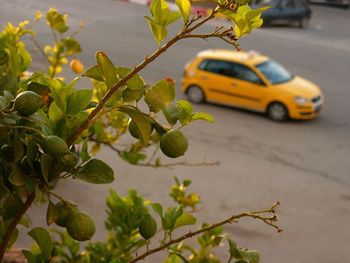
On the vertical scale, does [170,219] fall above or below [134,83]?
below

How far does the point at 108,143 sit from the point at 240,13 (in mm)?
2248

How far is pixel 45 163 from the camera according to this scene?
1.61 meters

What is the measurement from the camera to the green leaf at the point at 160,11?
1.66 metres

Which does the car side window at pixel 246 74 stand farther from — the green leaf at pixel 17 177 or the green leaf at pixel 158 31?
the green leaf at pixel 17 177

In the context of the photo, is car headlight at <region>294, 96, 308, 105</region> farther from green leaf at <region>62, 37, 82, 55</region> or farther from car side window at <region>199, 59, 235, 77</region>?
green leaf at <region>62, 37, 82, 55</region>

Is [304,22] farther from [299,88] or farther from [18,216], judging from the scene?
[18,216]

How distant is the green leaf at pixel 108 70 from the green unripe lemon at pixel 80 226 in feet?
1.08

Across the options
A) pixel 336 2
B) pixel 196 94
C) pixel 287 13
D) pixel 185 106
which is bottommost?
pixel 336 2

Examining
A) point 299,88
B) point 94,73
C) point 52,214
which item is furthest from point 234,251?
point 299,88

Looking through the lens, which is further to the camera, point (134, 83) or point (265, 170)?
point (265, 170)

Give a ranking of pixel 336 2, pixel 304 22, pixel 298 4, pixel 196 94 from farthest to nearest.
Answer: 1. pixel 336 2
2. pixel 304 22
3. pixel 298 4
4. pixel 196 94

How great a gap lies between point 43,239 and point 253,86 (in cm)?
1064

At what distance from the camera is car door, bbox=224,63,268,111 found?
484 inches

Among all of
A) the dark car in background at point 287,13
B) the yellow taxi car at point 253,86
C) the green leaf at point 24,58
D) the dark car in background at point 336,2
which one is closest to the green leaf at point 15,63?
the green leaf at point 24,58
